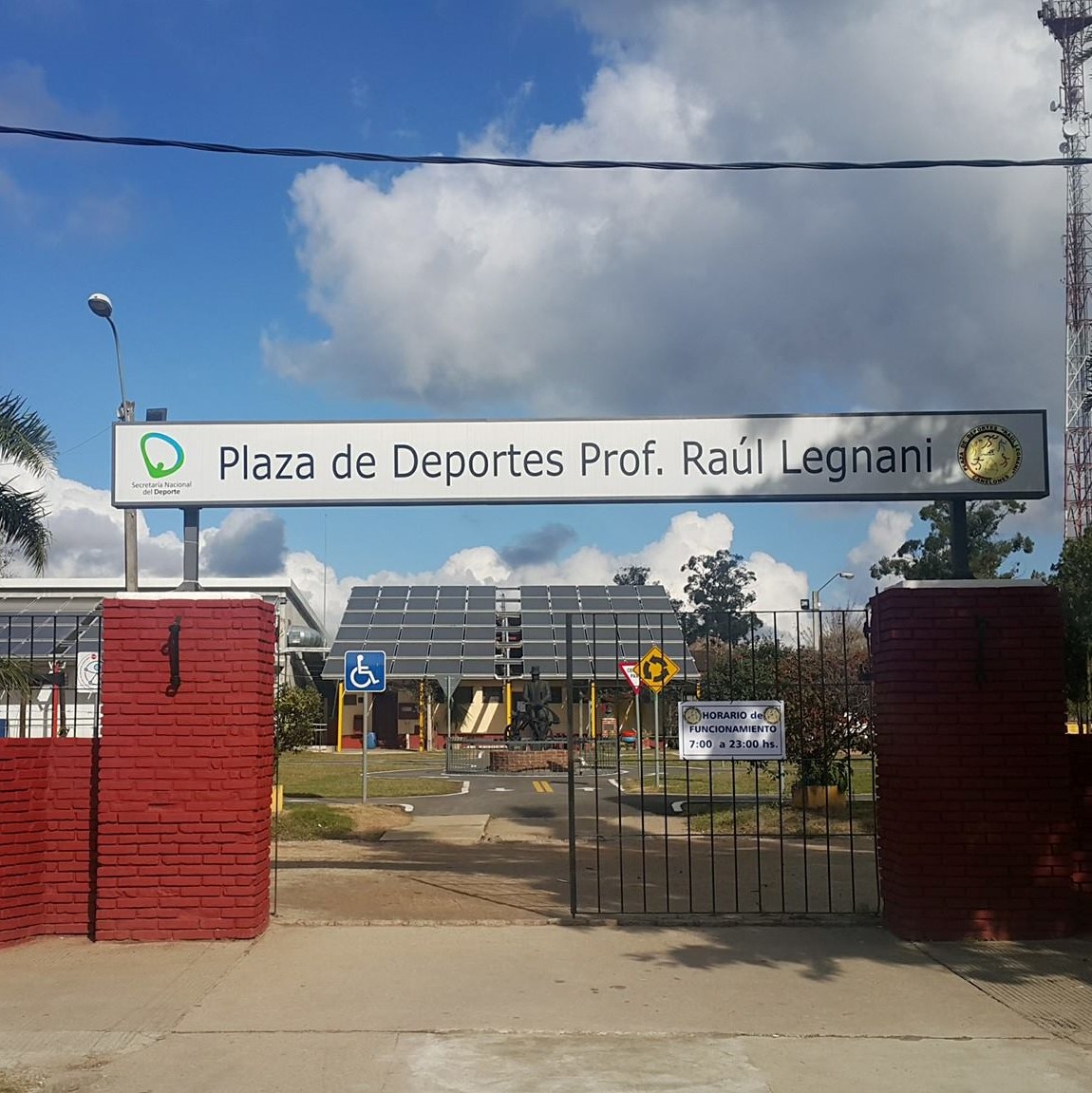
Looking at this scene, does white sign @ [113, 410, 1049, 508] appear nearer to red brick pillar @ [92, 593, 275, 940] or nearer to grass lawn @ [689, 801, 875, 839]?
red brick pillar @ [92, 593, 275, 940]

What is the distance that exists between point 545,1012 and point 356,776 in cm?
2345

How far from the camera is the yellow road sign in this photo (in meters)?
13.9

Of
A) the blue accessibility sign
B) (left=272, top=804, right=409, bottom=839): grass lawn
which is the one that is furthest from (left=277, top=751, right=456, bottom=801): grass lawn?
the blue accessibility sign

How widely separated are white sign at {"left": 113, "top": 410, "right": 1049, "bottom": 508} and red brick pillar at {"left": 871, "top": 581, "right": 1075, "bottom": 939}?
1.07 meters

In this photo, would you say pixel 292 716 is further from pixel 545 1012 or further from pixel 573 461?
pixel 545 1012

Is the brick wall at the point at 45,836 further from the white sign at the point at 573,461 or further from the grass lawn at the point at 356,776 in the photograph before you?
the grass lawn at the point at 356,776

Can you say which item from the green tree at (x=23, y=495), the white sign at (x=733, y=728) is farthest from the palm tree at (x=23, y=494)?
the white sign at (x=733, y=728)

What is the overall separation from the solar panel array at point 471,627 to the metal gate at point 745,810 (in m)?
16.1

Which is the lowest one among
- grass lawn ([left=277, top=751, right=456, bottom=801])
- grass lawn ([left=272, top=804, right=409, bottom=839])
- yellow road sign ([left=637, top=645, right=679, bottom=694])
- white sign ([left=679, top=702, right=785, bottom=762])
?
grass lawn ([left=277, top=751, right=456, bottom=801])

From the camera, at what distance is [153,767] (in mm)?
9148

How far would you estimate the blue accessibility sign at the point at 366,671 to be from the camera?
2030cm

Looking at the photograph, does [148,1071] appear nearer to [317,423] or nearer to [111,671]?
[111,671]

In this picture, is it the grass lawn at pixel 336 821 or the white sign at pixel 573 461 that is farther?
the grass lawn at pixel 336 821

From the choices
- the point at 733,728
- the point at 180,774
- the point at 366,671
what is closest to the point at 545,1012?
the point at 733,728
